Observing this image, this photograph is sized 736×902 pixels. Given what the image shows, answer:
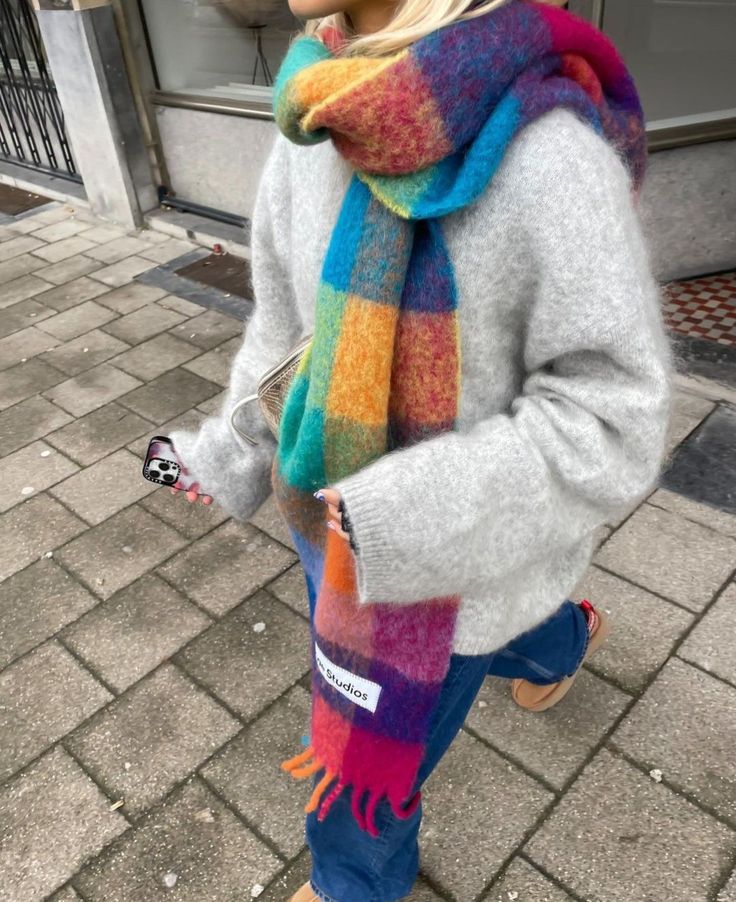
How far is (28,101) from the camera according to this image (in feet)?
23.0

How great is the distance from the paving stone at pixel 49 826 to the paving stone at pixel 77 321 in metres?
2.97

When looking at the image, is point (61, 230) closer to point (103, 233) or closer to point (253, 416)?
point (103, 233)

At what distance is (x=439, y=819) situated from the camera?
2.01m

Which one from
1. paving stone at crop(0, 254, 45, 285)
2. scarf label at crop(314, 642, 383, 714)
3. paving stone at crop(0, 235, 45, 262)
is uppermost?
scarf label at crop(314, 642, 383, 714)

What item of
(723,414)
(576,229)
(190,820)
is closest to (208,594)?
(190,820)

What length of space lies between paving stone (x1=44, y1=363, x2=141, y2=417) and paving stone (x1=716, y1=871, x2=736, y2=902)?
10.8 ft

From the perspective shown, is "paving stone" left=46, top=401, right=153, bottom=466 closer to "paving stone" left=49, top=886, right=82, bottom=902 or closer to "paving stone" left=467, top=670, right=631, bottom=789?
"paving stone" left=49, top=886, right=82, bottom=902

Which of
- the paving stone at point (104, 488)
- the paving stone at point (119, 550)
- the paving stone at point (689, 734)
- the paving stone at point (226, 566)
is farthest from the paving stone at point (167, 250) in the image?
the paving stone at point (689, 734)

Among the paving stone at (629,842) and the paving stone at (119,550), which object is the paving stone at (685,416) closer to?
the paving stone at (629,842)

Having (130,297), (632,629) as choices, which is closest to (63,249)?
(130,297)

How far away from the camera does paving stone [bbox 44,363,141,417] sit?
12.8 feet

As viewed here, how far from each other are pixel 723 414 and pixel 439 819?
7.41 ft

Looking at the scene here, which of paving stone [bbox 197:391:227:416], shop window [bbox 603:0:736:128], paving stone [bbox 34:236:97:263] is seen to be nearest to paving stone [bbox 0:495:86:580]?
paving stone [bbox 197:391:227:416]

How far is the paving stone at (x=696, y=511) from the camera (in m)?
2.82
